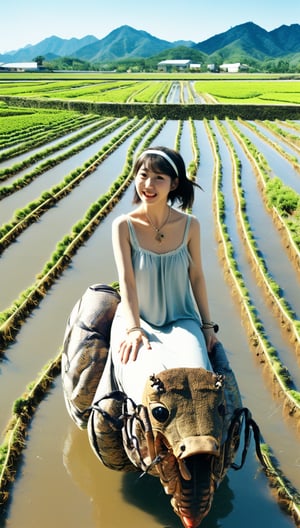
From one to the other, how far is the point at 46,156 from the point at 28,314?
1162 cm

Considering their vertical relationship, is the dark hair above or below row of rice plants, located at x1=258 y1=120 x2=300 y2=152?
below

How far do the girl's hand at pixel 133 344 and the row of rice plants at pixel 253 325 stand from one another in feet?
5.24

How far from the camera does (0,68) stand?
348 feet

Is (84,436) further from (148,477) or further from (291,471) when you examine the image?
(291,471)

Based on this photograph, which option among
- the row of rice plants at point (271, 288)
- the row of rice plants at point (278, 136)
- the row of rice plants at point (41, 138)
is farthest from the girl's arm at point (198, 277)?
the row of rice plants at point (41, 138)

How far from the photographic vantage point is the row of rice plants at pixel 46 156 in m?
13.2

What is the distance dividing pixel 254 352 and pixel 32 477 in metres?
2.53

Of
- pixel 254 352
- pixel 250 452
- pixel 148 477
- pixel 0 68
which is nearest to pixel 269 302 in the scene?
pixel 254 352

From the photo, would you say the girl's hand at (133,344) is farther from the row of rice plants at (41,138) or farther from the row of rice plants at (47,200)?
the row of rice plants at (41,138)

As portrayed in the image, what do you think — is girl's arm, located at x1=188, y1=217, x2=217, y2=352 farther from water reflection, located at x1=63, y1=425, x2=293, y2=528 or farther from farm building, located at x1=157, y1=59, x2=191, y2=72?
farm building, located at x1=157, y1=59, x2=191, y2=72

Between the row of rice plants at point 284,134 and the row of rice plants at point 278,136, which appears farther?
the row of rice plants at point 284,134

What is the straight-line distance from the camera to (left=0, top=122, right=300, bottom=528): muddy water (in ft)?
11.2

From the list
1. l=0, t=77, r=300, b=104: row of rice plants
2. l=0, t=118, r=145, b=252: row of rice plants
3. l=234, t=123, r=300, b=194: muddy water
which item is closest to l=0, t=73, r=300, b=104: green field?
l=0, t=77, r=300, b=104: row of rice plants

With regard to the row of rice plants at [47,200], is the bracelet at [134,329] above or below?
below
